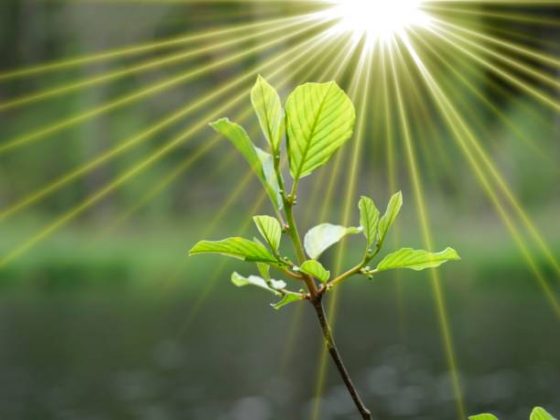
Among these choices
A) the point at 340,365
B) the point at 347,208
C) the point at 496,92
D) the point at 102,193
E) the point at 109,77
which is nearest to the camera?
the point at 340,365

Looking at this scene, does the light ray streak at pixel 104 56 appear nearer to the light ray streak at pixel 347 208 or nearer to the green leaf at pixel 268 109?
the light ray streak at pixel 347 208

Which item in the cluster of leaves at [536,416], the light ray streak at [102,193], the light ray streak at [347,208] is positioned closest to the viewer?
the cluster of leaves at [536,416]

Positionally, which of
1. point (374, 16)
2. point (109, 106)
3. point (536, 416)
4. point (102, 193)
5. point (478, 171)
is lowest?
point (536, 416)

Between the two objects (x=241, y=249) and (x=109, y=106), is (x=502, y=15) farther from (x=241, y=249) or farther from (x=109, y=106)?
(x=241, y=249)

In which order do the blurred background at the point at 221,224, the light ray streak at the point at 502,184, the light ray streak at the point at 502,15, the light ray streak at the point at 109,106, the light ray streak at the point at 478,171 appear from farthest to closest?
the light ray streak at the point at 109,106 < the light ray streak at the point at 502,184 < the light ray streak at the point at 502,15 < the light ray streak at the point at 478,171 < the blurred background at the point at 221,224

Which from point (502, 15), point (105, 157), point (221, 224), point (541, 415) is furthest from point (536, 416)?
point (105, 157)

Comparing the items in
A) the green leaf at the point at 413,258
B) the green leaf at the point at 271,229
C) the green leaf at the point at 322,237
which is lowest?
the green leaf at the point at 413,258

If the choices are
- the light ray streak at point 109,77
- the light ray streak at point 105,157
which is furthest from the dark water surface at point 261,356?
the light ray streak at point 109,77
